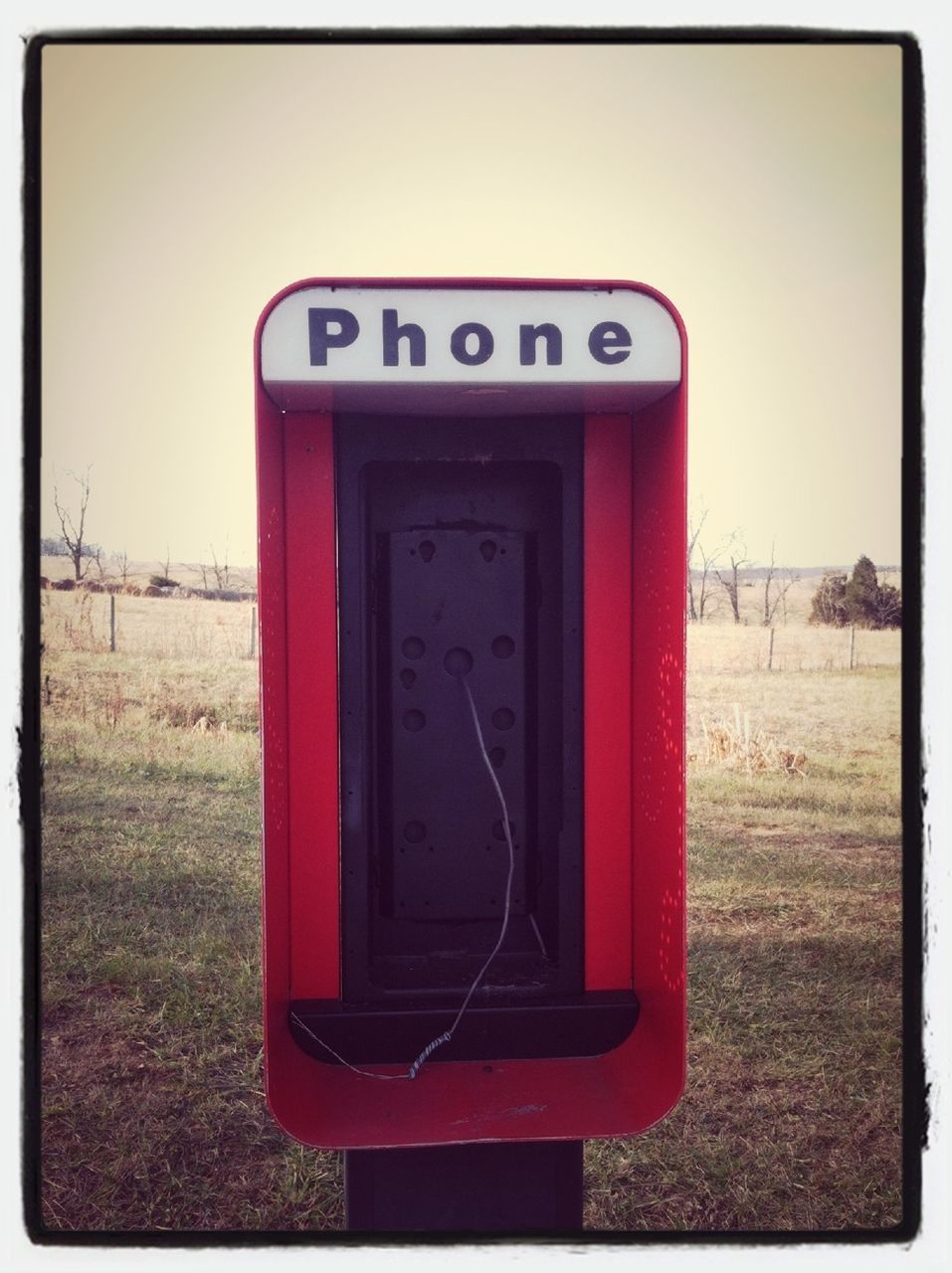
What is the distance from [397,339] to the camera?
178 cm

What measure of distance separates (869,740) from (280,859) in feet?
18.8

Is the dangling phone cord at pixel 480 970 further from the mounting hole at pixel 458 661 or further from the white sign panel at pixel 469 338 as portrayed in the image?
the white sign panel at pixel 469 338

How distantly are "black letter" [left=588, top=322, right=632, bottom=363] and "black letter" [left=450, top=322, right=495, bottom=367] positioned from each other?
0.19 metres

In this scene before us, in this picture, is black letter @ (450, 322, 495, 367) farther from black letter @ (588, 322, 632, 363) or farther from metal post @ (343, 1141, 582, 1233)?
metal post @ (343, 1141, 582, 1233)

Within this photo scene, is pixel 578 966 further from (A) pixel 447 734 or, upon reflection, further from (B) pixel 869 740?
(B) pixel 869 740

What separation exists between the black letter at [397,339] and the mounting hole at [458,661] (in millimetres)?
620

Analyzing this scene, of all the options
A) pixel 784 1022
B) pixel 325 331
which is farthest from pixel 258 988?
pixel 325 331

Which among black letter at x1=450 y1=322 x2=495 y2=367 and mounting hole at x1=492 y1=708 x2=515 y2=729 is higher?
black letter at x1=450 y1=322 x2=495 y2=367

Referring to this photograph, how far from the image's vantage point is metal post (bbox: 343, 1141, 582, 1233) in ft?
6.60

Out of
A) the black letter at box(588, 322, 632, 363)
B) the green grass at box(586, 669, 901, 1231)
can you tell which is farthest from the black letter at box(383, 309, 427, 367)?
the green grass at box(586, 669, 901, 1231)

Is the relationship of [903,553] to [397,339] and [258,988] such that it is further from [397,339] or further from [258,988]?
[258,988]

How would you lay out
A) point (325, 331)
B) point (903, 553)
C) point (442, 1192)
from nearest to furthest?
point (903, 553)
point (325, 331)
point (442, 1192)

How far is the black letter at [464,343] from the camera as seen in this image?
179 cm

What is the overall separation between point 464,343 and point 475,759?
0.87 meters
